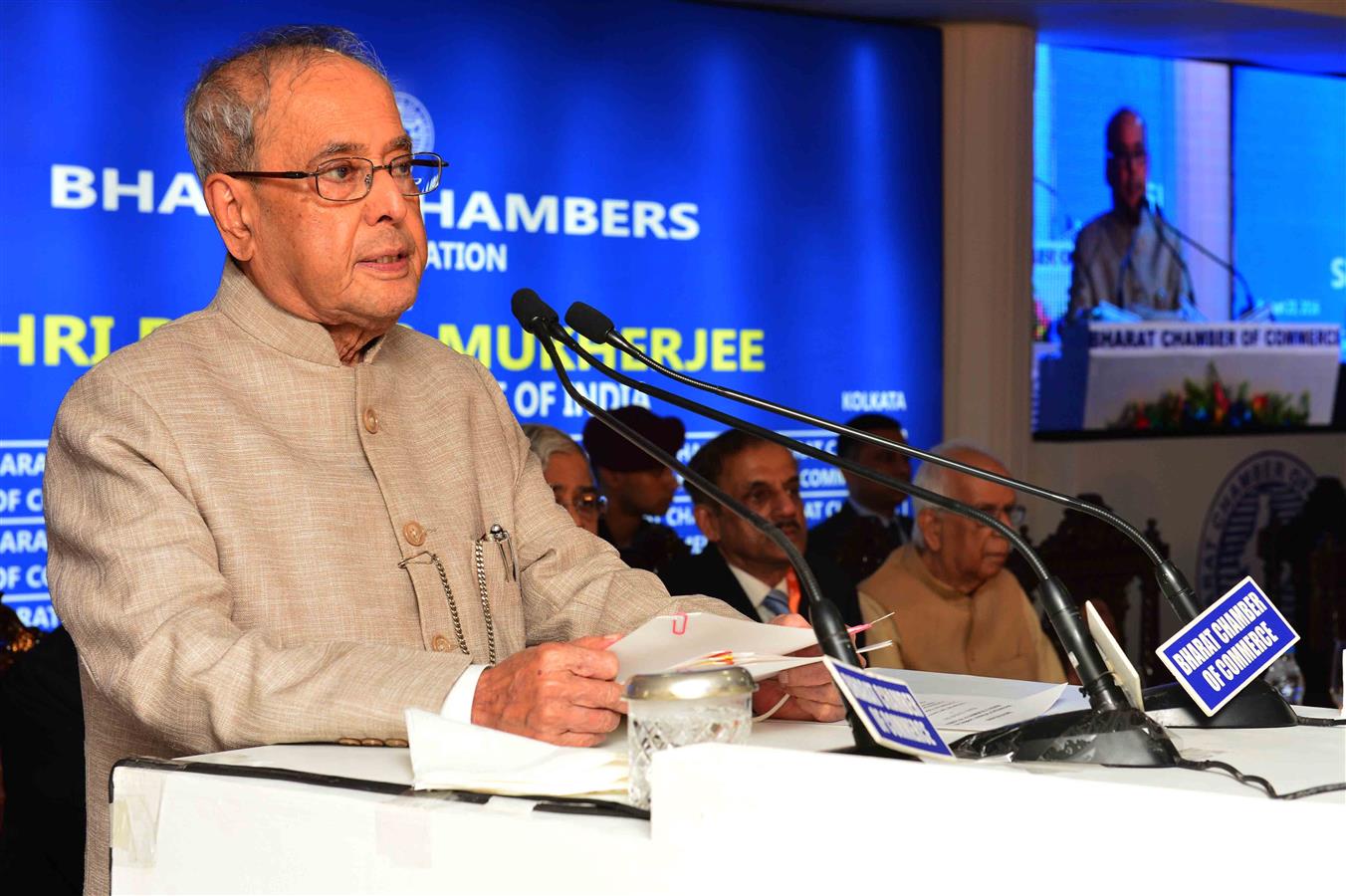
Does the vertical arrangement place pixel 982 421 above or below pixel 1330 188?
below

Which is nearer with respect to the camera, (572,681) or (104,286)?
(572,681)

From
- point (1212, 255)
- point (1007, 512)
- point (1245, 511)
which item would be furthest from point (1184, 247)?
point (1007, 512)

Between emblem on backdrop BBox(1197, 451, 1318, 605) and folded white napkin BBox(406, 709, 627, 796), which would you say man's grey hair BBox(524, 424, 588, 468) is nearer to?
folded white napkin BBox(406, 709, 627, 796)

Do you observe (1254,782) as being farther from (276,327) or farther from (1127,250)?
(1127,250)

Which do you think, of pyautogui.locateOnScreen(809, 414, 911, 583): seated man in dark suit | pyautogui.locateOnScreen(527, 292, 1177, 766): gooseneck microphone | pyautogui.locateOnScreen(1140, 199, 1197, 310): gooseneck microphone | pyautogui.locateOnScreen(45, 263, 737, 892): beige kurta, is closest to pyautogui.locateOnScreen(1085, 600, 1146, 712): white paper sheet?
pyautogui.locateOnScreen(527, 292, 1177, 766): gooseneck microphone

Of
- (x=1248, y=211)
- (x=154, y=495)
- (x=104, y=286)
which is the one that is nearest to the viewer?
(x=154, y=495)

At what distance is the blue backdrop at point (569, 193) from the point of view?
173 inches

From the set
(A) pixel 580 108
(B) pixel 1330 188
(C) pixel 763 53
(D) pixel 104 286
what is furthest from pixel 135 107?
(B) pixel 1330 188

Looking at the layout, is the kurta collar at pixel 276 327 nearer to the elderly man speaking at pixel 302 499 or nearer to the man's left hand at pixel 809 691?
the elderly man speaking at pixel 302 499

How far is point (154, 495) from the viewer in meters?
1.55

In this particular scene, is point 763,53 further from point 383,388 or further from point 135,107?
point 383,388

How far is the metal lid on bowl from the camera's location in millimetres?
1187

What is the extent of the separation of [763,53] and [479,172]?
1.17m

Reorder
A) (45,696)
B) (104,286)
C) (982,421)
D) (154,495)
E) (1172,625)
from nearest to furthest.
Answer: (154,495), (45,696), (104,286), (1172,625), (982,421)
